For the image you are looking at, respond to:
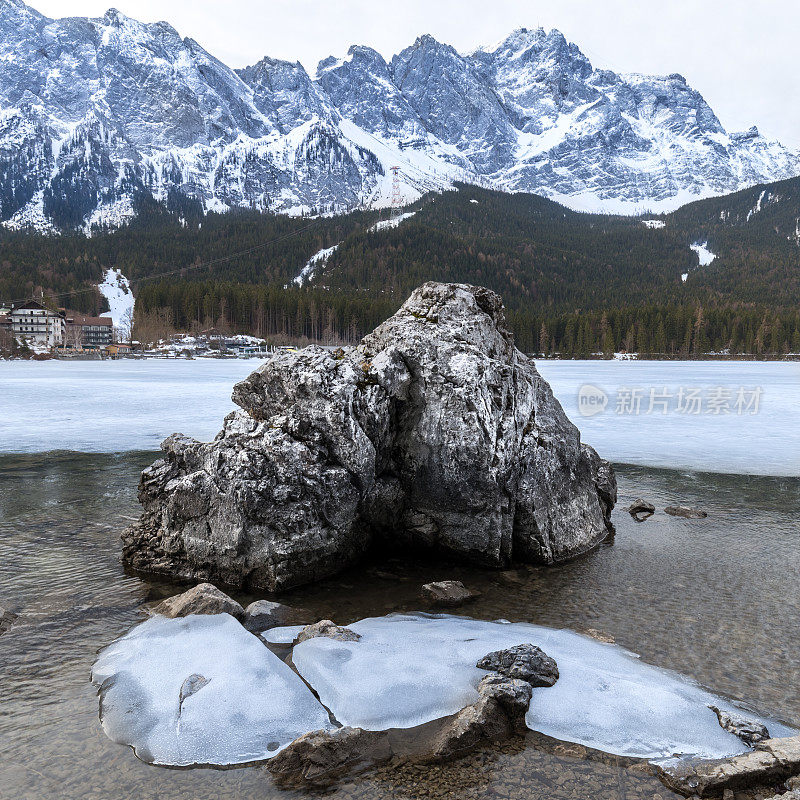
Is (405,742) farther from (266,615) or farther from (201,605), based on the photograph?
(201,605)

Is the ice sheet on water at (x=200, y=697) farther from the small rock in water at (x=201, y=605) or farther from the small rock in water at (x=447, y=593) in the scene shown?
the small rock in water at (x=447, y=593)

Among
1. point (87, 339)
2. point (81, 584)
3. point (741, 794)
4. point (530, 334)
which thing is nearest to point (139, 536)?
point (81, 584)

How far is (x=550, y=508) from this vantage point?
11.3m

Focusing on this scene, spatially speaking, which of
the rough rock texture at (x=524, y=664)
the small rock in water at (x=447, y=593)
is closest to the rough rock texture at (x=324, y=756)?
the rough rock texture at (x=524, y=664)

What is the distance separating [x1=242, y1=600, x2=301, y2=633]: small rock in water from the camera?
8.00 meters

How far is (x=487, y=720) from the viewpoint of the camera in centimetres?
576

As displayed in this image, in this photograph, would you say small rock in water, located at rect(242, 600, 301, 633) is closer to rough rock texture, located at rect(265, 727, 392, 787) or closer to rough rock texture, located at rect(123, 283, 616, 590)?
rough rock texture, located at rect(123, 283, 616, 590)

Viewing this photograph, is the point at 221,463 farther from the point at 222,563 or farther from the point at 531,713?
the point at 531,713

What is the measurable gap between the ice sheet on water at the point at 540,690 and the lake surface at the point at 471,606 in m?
0.39

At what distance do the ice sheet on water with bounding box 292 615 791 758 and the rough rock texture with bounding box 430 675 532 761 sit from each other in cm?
19

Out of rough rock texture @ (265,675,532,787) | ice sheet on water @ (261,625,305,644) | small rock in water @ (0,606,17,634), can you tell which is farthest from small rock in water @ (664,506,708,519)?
small rock in water @ (0,606,17,634)

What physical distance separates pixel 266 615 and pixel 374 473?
11.2 feet

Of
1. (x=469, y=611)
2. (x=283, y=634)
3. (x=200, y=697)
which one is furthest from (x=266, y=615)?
(x=469, y=611)

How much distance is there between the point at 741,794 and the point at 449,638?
3.70m
